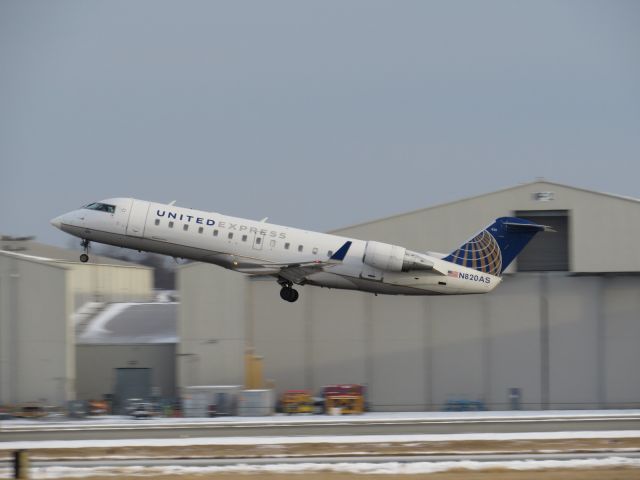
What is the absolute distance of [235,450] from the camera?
113 feet

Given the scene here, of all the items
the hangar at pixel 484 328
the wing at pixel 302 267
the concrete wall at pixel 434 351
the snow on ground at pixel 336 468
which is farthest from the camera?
the concrete wall at pixel 434 351

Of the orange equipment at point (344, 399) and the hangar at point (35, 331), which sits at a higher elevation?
the hangar at point (35, 331)

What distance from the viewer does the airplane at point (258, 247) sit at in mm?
40000

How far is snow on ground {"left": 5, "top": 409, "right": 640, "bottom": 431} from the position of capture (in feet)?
150

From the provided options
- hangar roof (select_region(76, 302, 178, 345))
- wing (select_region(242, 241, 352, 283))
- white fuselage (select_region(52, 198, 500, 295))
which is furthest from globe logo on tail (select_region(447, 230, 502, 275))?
hangar roof (select_region(76, 302, 178, 345))

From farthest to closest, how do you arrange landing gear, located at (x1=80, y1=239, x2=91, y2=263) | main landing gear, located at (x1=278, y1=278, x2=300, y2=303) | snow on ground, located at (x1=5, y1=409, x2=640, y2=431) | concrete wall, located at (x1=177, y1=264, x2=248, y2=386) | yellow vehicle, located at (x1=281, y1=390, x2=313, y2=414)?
concrete wall, located at (x1=177, y1=264, x2=248, y2=386) → yellow vehicle, located at (x1=281, y1=390, x2=313, y2=414) → snow on ground, located at (x1=5, y1=409, x2=640, y2=431) → main landing gear, located at (x1=278, y1=278, x2=300, y2=303) → landing gear, located at (x1=80, y1=239, x2=91, y2=263)

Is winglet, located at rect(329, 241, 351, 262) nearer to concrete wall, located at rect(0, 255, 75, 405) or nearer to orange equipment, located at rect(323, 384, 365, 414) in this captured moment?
orange equipment, located at rect(323, 384, 365, 414)

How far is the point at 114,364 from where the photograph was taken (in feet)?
181

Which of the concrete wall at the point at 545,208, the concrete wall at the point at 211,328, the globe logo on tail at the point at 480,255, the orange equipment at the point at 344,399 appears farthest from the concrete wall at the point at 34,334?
the globe logo on tail at the point at 480,255

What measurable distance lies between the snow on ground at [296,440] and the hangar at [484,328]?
13.7 m

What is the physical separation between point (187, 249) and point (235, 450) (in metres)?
9.44

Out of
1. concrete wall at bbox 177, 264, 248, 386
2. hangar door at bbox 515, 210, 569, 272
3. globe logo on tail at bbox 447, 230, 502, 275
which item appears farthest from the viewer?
hangar door at bbox 515, 210, 569, 272

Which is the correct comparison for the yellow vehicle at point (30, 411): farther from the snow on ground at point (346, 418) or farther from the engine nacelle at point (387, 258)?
the engine nacelle at point (387, 258)

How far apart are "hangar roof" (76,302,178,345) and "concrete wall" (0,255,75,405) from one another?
4.36 meters
